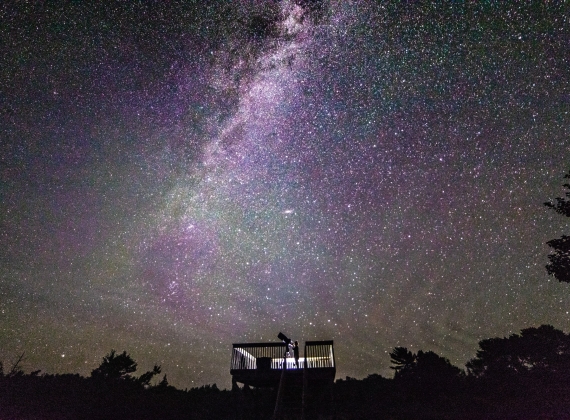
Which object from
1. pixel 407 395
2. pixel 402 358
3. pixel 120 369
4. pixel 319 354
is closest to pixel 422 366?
pixel 402 358

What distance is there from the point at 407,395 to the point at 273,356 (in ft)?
26.4

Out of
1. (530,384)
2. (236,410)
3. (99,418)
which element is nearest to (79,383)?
(99,418)

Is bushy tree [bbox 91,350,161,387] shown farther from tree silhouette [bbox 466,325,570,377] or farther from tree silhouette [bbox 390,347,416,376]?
tree silhouette [bbox 466,325,570,377]

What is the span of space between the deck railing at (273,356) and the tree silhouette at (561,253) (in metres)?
12.0

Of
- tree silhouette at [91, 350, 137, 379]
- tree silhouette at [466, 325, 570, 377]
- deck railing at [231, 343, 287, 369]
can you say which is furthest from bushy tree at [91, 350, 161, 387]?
tree silhouette at [466, 325, 570, 377]

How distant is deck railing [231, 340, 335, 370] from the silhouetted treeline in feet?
4.32

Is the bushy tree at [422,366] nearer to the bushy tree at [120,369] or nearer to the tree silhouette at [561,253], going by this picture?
the tree silhouette at [561,253]

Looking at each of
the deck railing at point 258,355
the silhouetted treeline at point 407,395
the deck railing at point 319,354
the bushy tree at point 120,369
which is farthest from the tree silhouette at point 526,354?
the bushy tree at point 120,369

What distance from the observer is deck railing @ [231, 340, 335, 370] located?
15500mm

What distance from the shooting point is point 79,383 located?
24500 millimetres

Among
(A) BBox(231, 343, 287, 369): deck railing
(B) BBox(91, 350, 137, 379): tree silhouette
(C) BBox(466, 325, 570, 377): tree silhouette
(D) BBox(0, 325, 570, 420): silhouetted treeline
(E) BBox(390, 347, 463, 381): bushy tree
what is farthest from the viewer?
(B) BBox(91, 350, 137, 379): tree silhouette

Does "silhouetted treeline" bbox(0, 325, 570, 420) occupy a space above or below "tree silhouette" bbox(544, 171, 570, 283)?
below

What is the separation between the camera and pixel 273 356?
16.2 meters

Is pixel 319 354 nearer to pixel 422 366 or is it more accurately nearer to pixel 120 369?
pixel 422 366
